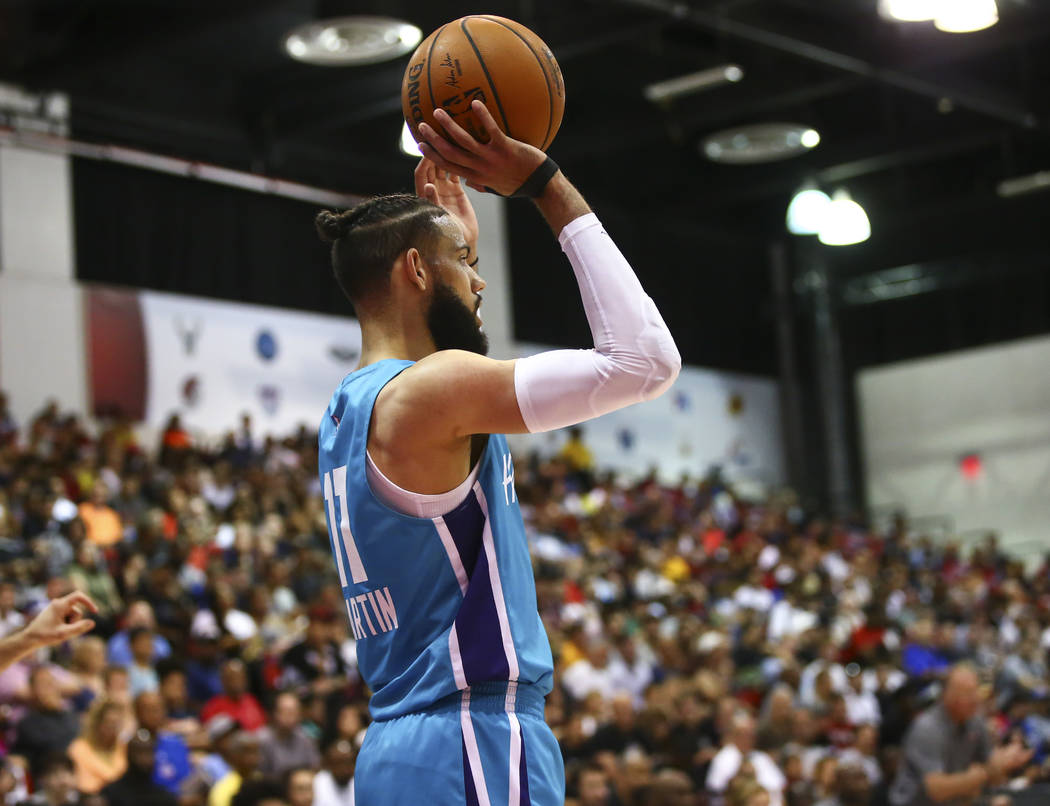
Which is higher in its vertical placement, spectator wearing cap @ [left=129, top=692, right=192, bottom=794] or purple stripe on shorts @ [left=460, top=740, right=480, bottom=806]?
purple stripe on shorts @ [left=460, top=740, right=480, bottom=806]

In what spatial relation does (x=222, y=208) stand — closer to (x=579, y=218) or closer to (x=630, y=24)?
(x=630, y=24)

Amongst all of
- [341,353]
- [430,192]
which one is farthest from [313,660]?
[341,353]

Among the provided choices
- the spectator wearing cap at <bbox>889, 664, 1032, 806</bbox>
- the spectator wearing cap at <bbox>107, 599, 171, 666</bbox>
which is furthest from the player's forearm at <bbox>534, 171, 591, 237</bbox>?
the spectator wearing cap at <bbox>107, 599, 171, 666</bbox>

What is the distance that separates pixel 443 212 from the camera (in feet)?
7.63

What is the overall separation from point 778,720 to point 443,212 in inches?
304

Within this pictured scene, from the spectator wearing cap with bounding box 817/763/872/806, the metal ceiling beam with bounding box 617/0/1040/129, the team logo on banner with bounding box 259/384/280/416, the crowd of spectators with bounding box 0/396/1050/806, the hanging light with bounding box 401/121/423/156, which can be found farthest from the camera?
the team logo on banner with bounding box 259/384/280/416

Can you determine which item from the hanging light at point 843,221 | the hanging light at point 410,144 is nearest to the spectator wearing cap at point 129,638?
the hanging light at point 410,144

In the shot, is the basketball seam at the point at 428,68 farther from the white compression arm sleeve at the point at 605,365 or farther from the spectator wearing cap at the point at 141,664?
the spectator wearing cap at the point at 141,664

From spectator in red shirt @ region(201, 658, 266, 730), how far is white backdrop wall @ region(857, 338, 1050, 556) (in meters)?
15.7

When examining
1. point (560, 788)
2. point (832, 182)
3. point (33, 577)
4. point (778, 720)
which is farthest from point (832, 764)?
point (832, 182)

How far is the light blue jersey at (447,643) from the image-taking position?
2084 mm

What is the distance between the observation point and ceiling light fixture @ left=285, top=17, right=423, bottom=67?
11.1 m

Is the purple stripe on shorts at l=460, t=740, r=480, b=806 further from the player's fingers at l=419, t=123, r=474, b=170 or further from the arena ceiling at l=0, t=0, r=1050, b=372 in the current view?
the arena ceiling at l=0, t=0, r=1050, b=372

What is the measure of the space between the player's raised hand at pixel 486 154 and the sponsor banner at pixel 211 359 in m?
12.6
